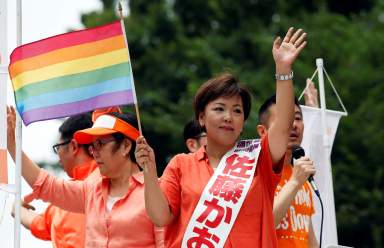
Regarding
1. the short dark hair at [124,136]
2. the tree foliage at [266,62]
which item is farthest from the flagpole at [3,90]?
the tree foliage at [266,62]

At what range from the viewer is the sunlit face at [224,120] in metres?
7.49

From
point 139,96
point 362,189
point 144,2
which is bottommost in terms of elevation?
point 362,189

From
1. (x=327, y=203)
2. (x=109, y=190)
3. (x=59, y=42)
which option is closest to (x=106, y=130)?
(x=109, y=190)

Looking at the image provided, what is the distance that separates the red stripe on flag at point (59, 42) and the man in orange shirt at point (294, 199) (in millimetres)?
1227

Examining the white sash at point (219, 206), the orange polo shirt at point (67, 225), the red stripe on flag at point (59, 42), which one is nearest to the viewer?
the white sash at point (219, 206)

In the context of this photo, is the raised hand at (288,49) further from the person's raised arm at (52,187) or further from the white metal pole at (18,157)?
the person's raised arm at (52,187)

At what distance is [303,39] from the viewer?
7301 millimetres

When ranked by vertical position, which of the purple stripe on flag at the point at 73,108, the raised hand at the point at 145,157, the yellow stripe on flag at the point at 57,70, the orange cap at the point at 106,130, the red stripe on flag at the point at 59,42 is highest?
the red stripe on flag at the point at 59,42

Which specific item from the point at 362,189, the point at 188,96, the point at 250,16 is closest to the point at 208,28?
the point at 250,16

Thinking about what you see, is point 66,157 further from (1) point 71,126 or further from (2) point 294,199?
(2) point 294,199

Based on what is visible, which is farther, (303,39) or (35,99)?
(35,99)

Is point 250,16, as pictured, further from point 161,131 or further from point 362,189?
point 362,189

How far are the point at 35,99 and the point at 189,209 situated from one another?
1230 millimetres

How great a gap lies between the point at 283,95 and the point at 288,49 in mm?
262
